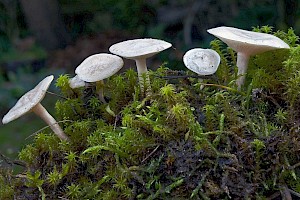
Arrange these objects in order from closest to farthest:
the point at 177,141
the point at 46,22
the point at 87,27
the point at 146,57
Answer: the point at 177,141
the point at 146,57
the point at 46,22
the point at 87,27

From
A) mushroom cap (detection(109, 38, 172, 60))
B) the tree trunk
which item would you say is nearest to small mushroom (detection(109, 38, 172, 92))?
mushroom cap (detection(109, 38, 172, 60))

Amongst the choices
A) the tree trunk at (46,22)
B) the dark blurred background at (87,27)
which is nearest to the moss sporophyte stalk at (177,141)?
the dark blurred background at (87,27)

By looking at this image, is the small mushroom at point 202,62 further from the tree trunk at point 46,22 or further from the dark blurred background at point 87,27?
the tree trunk at point 46,22

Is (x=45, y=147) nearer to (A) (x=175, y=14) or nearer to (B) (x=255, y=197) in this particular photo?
(B) (x=255, y=197)

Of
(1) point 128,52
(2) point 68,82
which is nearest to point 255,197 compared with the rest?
(1) point 128,52

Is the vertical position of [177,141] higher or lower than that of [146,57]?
lower

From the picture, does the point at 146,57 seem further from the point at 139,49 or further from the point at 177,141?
the point at 177,141

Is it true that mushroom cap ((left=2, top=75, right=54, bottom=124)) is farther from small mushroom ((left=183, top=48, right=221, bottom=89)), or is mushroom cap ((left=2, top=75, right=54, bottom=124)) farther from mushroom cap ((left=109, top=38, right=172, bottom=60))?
small mushroom ((left=183, top=48, right=221, bottom=89))

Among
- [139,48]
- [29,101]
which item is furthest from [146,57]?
[29,101]
